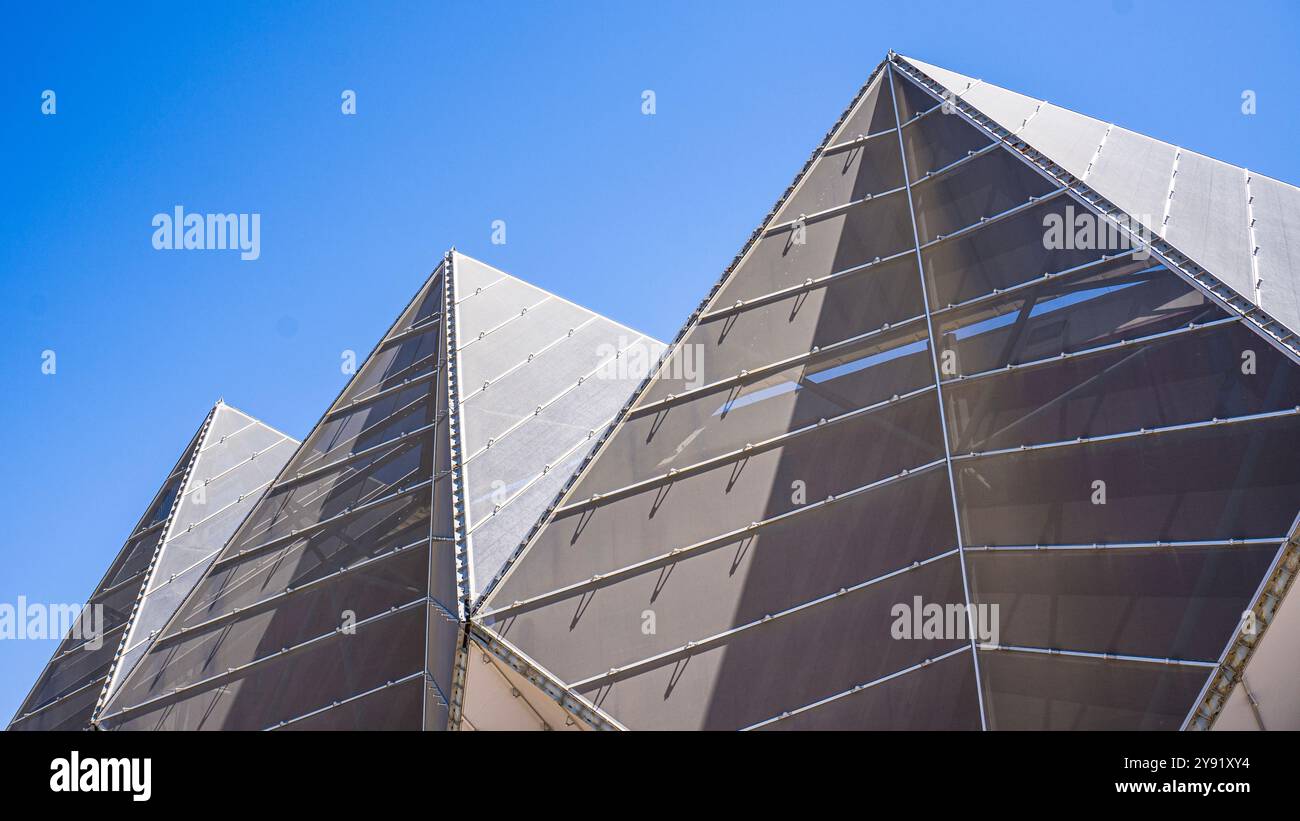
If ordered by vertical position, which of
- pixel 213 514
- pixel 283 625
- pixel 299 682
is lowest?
pixel 299 682

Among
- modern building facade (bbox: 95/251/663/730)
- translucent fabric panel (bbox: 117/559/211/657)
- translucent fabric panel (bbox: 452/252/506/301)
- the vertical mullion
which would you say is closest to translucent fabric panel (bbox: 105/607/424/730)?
modern building facade (bbox: 95/251/663/730)

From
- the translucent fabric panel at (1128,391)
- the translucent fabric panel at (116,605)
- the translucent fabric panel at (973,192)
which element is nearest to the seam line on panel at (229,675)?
the translucent fabric panel at (116,605)

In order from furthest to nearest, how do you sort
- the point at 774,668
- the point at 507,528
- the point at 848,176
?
the point at 848,176 < the point at 507,528 < the point at 774,668

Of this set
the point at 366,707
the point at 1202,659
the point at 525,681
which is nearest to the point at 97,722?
the point at 366,707

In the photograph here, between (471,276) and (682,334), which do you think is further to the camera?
(471,276)

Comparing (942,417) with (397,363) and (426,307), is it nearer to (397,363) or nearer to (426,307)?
(397,363)

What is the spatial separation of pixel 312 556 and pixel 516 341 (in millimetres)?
7400

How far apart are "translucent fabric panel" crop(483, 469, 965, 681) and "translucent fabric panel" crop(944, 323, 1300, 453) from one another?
1.35m

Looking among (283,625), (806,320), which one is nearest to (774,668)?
(806,320)

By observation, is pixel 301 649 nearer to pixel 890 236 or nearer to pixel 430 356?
pixel 430 356

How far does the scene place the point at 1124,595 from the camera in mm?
15109

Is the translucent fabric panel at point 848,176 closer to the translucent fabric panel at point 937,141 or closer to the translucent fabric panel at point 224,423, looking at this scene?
the translucent fabric panel at point 937,141
